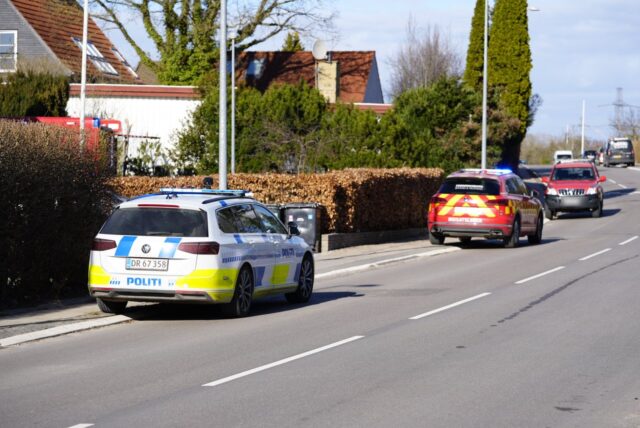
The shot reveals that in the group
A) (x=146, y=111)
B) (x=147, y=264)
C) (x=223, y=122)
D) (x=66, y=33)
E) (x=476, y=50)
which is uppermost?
(x=66, y=33)

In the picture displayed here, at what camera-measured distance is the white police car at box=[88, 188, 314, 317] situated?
541 inches

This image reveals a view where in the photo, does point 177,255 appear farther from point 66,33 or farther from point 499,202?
point 66,33

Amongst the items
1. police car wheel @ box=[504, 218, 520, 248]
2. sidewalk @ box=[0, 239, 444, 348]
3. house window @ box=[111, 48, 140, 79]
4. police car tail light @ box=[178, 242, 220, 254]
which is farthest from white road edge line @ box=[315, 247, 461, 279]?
house window @ box=[111, 48, 140, 79]

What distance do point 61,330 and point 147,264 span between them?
4.18 feet

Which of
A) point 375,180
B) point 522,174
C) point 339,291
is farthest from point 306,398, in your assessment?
point 522,174

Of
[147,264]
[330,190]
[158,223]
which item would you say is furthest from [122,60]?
[147,264]

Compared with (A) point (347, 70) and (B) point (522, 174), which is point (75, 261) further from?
(B) point (522, 174)

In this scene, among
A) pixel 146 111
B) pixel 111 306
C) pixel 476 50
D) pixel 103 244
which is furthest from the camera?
pixel 476 50

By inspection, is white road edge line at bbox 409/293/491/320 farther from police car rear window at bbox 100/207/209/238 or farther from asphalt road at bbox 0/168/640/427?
police car rear window at bbox 100/207/209/238

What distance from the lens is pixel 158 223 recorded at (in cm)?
1412

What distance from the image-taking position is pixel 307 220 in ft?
84.1

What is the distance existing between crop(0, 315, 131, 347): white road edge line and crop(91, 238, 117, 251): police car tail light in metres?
0.90

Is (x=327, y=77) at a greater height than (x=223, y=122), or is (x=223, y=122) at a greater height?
(x=327, y=77)

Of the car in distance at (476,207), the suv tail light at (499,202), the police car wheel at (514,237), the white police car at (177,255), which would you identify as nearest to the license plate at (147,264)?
the white police car at (177,255)
